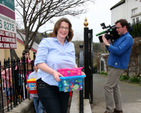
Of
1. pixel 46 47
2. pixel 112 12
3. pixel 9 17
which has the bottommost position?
pixel 46 47

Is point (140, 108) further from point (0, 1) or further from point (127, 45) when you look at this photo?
point (0, 1)

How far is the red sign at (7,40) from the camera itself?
245 centimetres

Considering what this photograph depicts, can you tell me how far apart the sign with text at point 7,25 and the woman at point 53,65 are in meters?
1.12

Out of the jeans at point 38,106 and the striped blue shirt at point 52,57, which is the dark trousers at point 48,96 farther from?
the jeans at point 38,106

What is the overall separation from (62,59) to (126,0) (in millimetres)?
18442

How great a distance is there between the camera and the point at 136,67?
7.92 metres

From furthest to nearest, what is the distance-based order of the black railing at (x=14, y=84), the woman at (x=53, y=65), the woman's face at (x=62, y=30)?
1. the black railing at (x=14, y=84)
2. the woman's face at (x=62, y=30)
3. the woman at (x=53, y=65)

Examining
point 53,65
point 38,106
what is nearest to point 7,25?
point 53,65

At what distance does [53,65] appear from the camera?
5.63 ft

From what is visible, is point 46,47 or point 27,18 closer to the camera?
point 46,47

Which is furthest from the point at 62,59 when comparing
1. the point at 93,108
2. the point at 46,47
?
the point at 93,108

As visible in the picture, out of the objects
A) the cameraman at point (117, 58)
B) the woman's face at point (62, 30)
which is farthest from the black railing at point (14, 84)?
the cameraman at point (117, 58)

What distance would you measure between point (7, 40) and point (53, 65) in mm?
1362

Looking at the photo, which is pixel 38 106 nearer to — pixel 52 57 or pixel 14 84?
pixel 14 84
